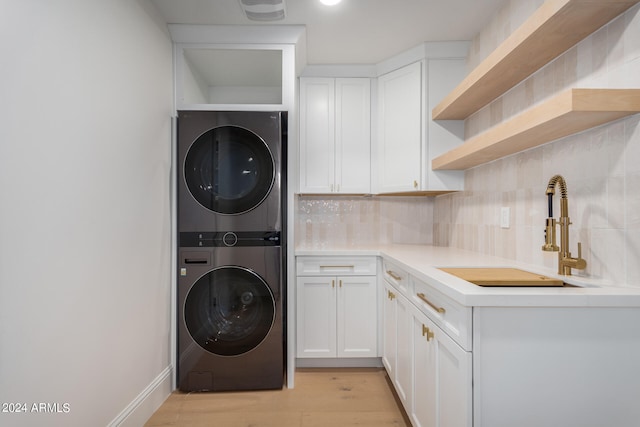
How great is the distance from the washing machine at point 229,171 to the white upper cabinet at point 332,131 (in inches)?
23.4

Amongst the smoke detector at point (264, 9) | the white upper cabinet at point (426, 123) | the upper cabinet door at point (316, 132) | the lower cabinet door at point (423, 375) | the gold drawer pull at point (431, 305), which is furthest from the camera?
the upper cabinet door at point (316, 132)

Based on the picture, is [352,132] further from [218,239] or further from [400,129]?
[218,239]

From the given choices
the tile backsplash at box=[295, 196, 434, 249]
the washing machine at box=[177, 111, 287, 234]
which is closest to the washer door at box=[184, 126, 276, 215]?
the washing machine at box=[177, 111, 287, 234]

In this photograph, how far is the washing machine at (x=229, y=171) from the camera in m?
2.17

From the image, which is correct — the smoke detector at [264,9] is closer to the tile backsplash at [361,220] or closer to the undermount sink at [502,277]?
the tile backsplash at [361,220]

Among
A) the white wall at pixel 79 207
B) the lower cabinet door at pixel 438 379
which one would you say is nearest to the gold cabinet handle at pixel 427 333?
the lower cabinet door at pixel 438 379

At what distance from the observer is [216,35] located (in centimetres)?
223

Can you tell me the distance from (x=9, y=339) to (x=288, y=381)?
157 cm

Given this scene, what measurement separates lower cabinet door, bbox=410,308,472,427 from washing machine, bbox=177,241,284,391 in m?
0.93

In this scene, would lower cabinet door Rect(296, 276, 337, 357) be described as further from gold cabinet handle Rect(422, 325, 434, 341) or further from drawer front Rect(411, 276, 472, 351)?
gold cabinet handle Rect(422, 325, 434, 341)

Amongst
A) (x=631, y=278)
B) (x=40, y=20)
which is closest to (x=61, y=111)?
(x=40, y=20)

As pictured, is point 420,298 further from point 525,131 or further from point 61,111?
point 61,111

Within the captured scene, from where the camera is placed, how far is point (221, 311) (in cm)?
218

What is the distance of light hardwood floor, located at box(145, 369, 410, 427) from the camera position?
189cm
